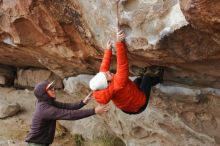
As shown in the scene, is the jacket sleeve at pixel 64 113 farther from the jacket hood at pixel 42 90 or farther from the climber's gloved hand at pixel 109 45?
the climber's gloved hand at pixel 109 45

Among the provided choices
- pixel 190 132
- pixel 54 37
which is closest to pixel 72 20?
pixel 54 37

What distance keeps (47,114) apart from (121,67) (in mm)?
1232

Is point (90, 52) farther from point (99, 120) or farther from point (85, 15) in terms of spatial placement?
point (99, 120)

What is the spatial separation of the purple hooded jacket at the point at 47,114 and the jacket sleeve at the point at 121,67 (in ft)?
1.65

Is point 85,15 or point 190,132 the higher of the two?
point 85,15

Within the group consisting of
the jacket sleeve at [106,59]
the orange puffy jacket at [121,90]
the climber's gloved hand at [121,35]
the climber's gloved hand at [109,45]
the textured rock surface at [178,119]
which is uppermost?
the climber's gloved hand at [121,35]

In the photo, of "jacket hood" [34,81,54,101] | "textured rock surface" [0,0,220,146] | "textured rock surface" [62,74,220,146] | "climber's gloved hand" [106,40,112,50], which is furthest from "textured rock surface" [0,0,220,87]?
"jacket hood" [34,81,54,101]

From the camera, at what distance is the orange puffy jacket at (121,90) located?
536 centimetres

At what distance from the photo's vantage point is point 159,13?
4938mm

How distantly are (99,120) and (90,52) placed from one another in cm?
246

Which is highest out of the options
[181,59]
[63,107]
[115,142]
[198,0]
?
[198,0]

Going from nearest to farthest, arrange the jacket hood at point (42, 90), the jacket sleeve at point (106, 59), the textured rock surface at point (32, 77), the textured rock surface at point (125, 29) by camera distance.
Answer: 1. the textured rock surface at point (125, 29)
2. the jacket sleeve at point (106, 59)
3. the jacket hood at point (42, 90)
4. the textured rock surface at point (32, 77)

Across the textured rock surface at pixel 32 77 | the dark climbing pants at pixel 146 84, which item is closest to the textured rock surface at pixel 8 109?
the textured rock surface at pixel 32 77

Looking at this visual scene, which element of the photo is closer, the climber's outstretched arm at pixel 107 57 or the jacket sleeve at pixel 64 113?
the climber's outstretched arm at pixel 107 57
